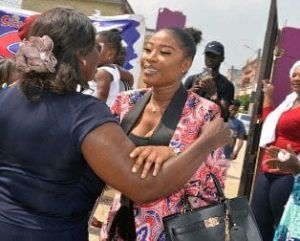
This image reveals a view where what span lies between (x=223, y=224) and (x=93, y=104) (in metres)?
0.70

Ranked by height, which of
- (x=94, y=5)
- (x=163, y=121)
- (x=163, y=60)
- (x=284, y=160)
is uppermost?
(x=163, y=60)

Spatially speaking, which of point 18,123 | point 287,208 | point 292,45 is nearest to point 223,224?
point 18,123

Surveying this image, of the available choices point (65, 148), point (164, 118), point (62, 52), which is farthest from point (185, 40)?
point (65, 148)

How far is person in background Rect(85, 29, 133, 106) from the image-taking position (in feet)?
14.0

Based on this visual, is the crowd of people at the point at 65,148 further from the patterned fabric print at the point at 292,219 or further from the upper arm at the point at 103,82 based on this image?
the upper arm at the point at 103,82

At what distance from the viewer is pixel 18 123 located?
1554mm

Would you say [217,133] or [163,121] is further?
[163,121]

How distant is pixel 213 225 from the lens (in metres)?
1.84

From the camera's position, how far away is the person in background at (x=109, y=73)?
4273 millimetres

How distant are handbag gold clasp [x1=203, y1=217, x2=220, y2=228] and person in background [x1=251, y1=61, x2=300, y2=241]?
1.68 m

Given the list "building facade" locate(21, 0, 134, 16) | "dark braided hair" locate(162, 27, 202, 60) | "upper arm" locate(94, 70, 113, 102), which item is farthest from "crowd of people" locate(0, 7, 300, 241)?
"building facade" locate(21, 0, 134, 16)

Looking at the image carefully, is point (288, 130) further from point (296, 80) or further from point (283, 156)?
point (283, 156)

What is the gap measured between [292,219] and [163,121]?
1.44m

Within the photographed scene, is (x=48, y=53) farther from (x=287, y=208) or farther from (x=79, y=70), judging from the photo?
(x=287, y=208)
